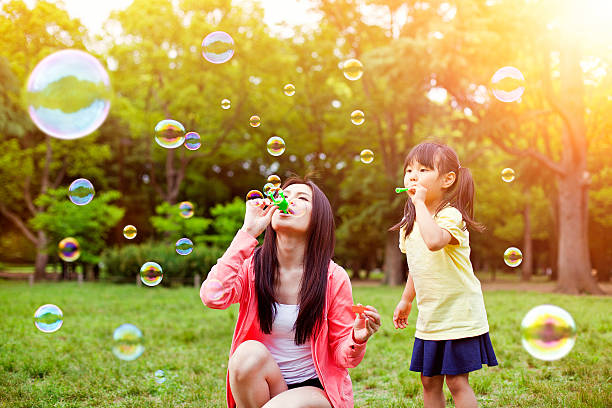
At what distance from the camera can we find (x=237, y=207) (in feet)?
74.0

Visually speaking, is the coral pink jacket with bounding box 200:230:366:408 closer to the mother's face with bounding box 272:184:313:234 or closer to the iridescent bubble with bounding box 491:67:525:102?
the mother's face with bounding box 272:184:313:234

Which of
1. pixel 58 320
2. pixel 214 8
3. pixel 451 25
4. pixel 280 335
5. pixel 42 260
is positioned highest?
pixel 214 8

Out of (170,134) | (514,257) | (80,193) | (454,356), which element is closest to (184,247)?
(170,134)

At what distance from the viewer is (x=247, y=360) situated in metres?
2.62

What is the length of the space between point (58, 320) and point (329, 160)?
949 inches

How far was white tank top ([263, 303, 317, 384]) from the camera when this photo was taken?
2905 mm

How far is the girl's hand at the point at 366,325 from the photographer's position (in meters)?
2.51

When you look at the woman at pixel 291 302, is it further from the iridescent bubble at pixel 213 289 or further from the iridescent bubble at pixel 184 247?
the iridescent bubble at pixel 184 247

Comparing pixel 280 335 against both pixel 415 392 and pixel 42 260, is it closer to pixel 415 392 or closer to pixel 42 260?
pixel 415 392

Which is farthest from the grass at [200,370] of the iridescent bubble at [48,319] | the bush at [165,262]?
the bush at [165,262]

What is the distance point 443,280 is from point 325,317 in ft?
2.22

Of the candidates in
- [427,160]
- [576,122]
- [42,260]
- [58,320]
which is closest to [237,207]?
[42,260]


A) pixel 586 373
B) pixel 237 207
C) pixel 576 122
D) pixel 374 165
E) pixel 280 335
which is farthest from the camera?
pixel 374 165

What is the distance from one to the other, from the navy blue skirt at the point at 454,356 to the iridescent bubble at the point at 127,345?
2.15 metres
